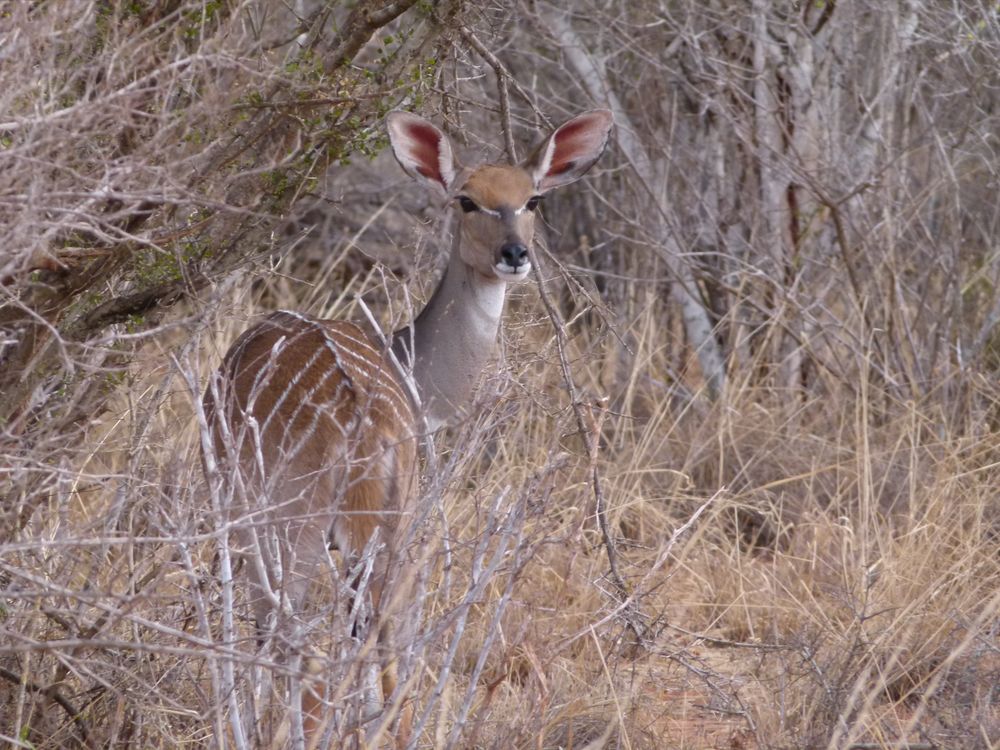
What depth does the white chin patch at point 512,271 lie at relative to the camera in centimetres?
425

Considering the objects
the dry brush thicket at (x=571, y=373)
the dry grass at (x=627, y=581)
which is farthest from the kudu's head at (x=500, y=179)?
the dry grass at (x=627, y=581)

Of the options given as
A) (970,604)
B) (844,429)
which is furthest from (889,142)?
(970,604)

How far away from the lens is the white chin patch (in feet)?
14.0

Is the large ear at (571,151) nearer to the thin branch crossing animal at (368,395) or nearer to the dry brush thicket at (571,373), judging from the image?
the thin branch crossing animal at (368,395)

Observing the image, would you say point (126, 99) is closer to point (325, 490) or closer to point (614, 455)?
point (325, 490)

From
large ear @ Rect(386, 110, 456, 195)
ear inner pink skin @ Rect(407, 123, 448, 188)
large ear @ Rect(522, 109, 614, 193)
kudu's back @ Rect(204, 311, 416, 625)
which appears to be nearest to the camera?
kudu's back @ Rect(204, 311, 416, 625)

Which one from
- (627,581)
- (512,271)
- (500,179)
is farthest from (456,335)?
(627,581)

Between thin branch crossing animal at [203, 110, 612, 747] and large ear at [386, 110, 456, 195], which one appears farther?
large ear at [386, 110, 456, 195]

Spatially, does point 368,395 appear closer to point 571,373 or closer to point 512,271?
point 512,271

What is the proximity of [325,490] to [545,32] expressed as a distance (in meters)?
3.36

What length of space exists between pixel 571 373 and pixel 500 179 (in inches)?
44.1

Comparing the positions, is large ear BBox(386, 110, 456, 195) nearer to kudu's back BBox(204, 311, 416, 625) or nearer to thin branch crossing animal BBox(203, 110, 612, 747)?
thin branch crossing animal BBox(203, 110, 612, 747)

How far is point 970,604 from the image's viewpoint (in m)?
4.42

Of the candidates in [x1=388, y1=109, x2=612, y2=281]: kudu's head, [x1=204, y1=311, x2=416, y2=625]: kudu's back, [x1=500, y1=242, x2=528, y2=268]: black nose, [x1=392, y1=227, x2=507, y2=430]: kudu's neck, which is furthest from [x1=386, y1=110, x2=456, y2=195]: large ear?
[x1=204, y1=311, x2=416, y2=625]: kudu's back
